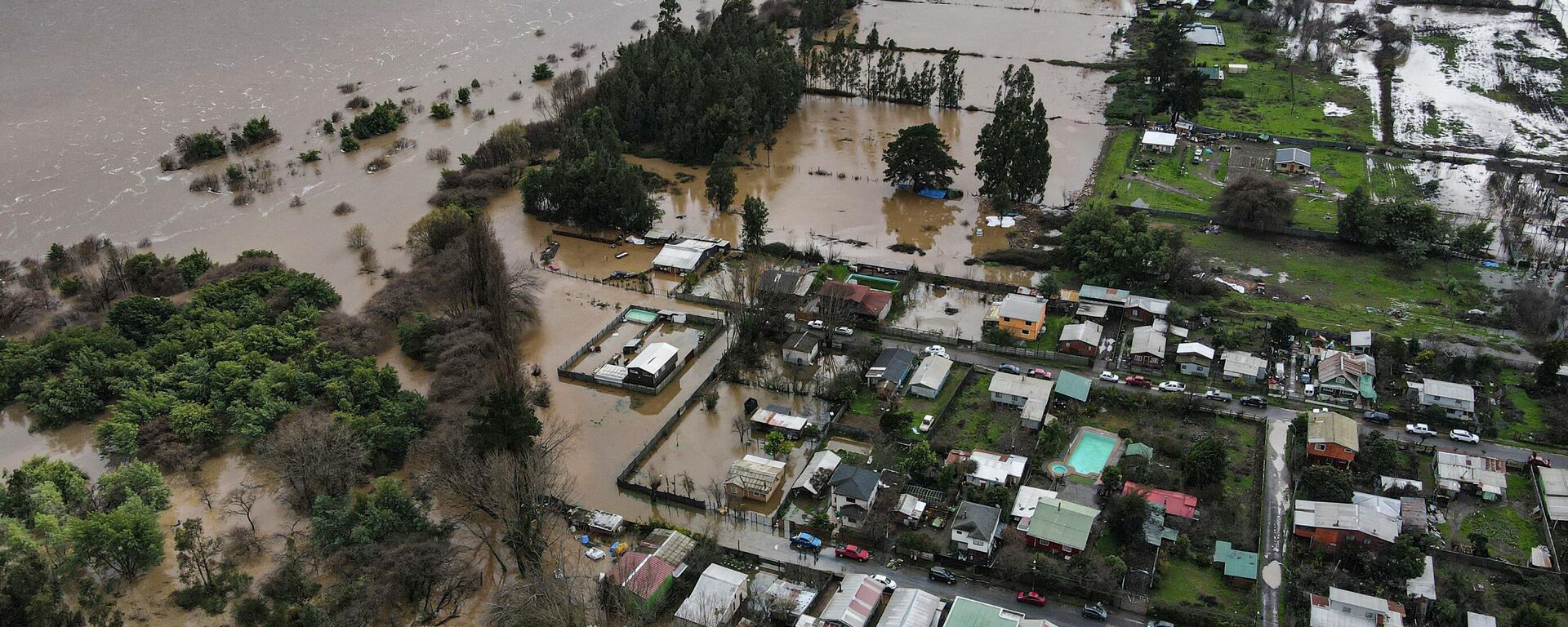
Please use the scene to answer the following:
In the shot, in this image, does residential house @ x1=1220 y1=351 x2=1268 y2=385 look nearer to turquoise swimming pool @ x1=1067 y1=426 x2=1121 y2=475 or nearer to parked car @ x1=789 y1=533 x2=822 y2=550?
turquoise swimming pool @ x1=1067 y1=426 x2=1121 y2=475

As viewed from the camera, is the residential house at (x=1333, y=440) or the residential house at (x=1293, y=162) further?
the residential house at (x=1293, y=162)

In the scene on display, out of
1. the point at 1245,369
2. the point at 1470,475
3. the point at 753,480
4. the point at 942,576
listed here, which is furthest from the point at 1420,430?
the point at 753,480

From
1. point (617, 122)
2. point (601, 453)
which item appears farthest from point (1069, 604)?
point (617, 122)

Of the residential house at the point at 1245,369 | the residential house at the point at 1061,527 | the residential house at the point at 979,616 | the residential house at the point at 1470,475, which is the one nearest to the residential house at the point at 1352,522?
the residential house at the point at 1470,475

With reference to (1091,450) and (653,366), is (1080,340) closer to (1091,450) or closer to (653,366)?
(1091,450)

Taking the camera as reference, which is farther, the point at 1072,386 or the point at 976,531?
the point at 1072,386

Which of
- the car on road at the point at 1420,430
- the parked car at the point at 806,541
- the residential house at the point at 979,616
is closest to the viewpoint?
the residential house at the point at 979,616

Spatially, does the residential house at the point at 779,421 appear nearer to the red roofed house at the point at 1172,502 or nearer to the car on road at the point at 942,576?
the car on road at the point at 942,576
